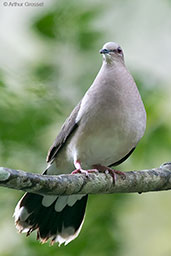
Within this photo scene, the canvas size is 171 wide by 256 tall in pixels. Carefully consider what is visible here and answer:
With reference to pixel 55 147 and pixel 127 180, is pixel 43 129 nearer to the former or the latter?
pixel 55 147

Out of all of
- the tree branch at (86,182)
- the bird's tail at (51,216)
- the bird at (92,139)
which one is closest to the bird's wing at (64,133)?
the bird at (92,139)

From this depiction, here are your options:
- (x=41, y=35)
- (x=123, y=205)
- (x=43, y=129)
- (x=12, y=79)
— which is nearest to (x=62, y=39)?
(x=41, y=35)

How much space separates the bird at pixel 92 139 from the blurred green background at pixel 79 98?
13 centimetres

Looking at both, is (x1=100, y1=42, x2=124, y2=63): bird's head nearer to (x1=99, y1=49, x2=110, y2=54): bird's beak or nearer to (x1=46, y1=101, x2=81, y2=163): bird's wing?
(x1=99, y1=49, x2=110, y2=54): bird's beak

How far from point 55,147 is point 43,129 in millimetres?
294

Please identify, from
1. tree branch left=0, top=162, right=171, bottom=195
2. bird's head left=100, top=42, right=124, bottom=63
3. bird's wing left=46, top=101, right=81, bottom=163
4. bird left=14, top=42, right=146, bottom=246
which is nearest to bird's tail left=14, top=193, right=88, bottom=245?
bird left=14, top=42, right=146, bottom=246

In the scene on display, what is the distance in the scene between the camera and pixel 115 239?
199 inches

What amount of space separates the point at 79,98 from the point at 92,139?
700mm

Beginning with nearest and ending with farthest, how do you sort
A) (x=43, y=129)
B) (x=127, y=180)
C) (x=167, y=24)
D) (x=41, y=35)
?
(x=127, y=180) → (x=43, y=129) → (x=41, y=35) → (x=167, y=24)

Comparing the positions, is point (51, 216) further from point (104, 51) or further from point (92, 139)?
point (104, 51)

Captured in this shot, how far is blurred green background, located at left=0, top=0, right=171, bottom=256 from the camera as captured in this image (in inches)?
197

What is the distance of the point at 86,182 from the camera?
4.21 m

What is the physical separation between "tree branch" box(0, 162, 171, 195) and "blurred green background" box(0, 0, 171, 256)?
0.41m

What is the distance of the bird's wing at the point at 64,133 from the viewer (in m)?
5.24
